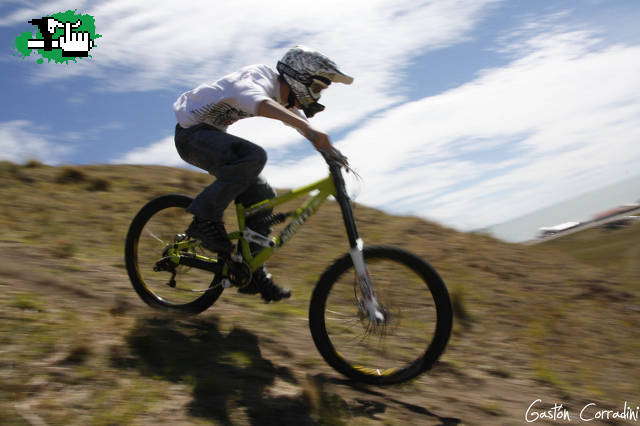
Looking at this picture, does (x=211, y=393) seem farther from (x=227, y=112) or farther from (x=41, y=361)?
(x=227, y=112)

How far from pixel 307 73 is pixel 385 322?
210cm

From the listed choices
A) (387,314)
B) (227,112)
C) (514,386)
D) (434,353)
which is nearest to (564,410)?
(514,386)

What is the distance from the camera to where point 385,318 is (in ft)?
13.0

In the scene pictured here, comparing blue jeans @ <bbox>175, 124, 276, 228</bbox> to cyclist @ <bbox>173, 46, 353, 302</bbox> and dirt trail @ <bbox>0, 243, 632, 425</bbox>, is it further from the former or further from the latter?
dirt trail @ <bbox>0, 243, 632, 425</bbox>

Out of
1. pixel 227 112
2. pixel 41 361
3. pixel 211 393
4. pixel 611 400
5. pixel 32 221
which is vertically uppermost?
pixel 227 112

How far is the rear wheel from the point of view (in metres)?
4.77

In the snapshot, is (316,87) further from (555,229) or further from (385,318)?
(555,229)

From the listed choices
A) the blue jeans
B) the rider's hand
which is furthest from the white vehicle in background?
the rider's hand

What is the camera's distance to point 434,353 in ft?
12.3

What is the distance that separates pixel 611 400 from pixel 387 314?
1.98 m

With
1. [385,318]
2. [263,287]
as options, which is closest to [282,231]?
[263,287]

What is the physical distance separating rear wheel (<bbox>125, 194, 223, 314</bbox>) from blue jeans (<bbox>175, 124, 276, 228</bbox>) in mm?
538

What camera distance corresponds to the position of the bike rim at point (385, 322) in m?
3.85

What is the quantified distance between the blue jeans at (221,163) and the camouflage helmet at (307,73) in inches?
23.4
